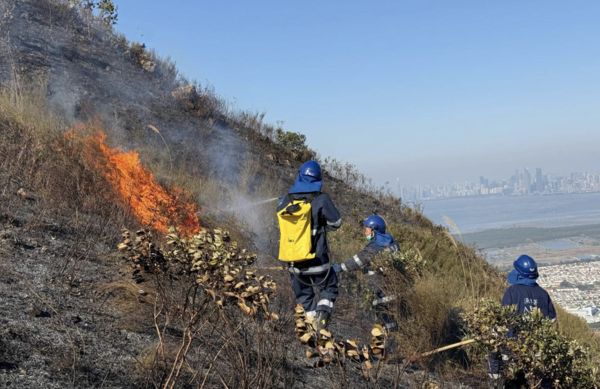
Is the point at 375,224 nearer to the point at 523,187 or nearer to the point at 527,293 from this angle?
the point at 527,293

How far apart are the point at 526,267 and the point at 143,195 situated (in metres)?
4.76

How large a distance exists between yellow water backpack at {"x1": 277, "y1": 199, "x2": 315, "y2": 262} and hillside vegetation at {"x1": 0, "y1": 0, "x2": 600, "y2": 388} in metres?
0.50

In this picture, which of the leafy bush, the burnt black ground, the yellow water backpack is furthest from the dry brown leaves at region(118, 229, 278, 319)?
the yellow water backpack

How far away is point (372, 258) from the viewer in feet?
19.4

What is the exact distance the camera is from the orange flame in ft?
21.9

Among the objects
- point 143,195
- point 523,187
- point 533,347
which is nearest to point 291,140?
point 143,195

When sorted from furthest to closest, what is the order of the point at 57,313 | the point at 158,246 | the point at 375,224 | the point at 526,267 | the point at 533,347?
the point at 375,224 < the point at 526,267 < the point at 57,313 < the point at 158,246 < the point at 533,347

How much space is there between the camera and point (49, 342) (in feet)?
10.7

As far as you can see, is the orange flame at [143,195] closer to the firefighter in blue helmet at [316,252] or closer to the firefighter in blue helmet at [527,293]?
the firefighter in blue helmet at [316,252]

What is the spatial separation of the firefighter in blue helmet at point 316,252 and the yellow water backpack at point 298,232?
71mm

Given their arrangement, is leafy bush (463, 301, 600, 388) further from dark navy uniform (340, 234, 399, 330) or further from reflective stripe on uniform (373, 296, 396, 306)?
reflective stripe on uniform (373, 296, 396, 306)

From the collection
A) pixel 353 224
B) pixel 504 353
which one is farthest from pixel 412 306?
pixel 353 224

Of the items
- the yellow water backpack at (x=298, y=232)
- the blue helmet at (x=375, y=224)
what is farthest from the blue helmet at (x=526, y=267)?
the yellow water backpack at (x=298, y=232)

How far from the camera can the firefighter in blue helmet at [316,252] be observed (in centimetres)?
479
